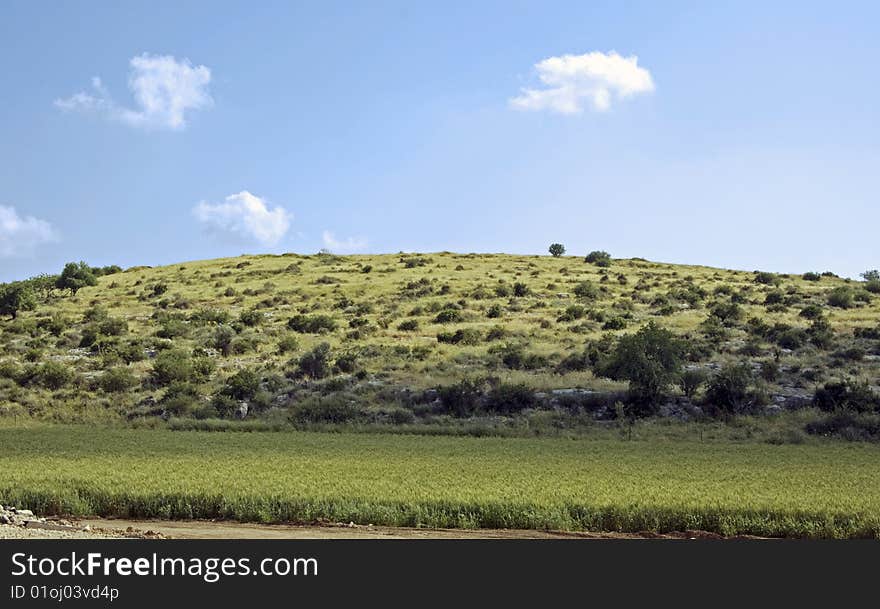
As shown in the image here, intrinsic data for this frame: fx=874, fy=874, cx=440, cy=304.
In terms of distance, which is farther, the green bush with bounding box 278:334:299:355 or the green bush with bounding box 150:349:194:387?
the green bush with bounding box 278:334:299:355

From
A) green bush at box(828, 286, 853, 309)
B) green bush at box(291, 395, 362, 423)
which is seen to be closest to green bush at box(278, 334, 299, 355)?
green bush at box(291, 395, 362, 423)

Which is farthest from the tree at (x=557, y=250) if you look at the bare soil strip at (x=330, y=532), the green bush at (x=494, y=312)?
the bare soil strip at (x=330, y=532)

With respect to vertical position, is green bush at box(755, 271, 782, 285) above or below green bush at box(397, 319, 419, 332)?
above

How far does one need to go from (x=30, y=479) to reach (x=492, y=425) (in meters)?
27.8

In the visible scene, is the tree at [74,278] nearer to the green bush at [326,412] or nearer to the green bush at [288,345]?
the green bush at [288,345]

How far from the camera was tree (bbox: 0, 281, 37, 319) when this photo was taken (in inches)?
3263

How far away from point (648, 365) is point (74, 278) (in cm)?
7089

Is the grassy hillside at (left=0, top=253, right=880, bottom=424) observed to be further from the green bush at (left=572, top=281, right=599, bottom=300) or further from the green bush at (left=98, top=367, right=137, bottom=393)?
the green bush at (left=572, top=281, right=599, bottom=300)

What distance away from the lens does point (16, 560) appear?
1518cm

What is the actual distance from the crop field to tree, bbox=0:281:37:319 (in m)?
50.0

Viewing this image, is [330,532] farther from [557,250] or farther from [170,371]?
[557,250]

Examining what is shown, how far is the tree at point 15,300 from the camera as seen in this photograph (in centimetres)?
8288

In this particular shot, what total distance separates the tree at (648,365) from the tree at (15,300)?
58.3 meters

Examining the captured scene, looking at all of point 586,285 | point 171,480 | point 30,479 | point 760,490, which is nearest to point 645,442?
point 760,490
